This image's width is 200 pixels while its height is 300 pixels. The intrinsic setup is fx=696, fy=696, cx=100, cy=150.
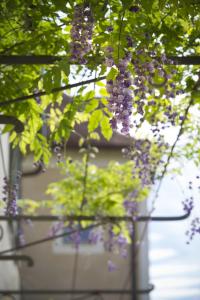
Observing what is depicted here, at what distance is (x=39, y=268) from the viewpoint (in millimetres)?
8805

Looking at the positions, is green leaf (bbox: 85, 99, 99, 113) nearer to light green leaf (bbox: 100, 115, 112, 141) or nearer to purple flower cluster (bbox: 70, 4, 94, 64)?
light green leaf (bbox: 100, 115, 112, 141)

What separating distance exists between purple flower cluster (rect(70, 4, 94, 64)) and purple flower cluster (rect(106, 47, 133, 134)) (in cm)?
9

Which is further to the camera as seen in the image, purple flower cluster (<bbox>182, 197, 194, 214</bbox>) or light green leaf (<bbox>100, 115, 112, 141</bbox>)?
purple flower cluster (<bbox>182, 197, 194, 214</bbox>)

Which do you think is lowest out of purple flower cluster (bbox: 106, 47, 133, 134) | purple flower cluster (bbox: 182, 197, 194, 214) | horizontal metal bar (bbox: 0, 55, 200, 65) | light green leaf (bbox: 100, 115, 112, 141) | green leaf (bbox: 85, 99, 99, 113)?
purple flower cluster (bbox: 106, 47, 133, 134)

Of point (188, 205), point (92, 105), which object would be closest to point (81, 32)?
point (92, 105)

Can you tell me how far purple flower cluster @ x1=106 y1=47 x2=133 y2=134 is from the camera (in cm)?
193

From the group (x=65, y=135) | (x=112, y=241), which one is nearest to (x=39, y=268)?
(x=112, y=241)

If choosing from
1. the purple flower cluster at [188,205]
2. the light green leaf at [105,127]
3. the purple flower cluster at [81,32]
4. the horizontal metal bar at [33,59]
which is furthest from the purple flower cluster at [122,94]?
the purple flower cluster at [188,205]

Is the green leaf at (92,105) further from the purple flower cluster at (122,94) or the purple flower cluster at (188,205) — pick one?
the purple flower cluster at (188,205)

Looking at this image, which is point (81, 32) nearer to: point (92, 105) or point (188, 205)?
point (92, 105)

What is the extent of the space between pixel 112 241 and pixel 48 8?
3742mm

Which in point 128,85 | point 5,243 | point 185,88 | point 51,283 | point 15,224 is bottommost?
point 128,85

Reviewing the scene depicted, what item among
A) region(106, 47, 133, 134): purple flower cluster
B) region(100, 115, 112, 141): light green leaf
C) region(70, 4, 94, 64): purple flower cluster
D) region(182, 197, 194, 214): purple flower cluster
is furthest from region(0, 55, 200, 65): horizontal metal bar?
region(182, 197, 194, 214): purple flower cluster

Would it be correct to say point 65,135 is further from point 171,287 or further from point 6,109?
point 171,287
